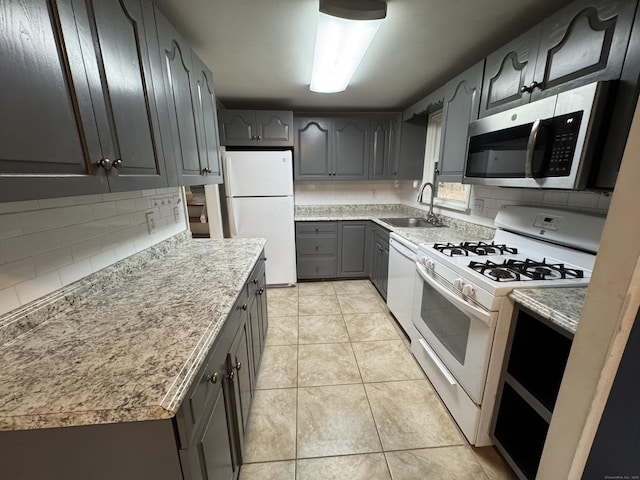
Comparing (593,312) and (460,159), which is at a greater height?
(460,159)

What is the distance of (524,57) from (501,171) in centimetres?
58

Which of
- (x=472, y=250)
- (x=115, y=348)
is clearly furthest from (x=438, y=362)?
(x=115, y=348)

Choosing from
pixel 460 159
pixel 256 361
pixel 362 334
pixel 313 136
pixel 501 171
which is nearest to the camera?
pixel 501 171

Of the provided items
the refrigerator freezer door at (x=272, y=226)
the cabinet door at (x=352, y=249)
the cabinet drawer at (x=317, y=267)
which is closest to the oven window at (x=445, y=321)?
the cabinet door at (x=352, y=249)

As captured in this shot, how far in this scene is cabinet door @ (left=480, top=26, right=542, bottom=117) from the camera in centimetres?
129

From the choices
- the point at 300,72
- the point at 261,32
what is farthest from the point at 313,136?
the point at 261,32

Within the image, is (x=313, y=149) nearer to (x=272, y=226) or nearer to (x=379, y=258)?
(x=272, y=226)

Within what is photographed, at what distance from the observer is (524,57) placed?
132 centimetres

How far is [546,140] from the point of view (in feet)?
3.78

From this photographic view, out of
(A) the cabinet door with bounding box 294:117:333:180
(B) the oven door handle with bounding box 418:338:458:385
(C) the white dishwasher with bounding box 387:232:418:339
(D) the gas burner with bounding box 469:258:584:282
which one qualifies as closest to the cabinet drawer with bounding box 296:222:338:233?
(A) the cabinet door with bounding box 294:117:333:180

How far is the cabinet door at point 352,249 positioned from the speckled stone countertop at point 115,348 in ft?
6.71

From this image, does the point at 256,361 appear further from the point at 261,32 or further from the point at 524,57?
the point at 524,57

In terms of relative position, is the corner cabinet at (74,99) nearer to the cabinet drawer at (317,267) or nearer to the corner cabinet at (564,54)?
the corner cabinet at (564,54)

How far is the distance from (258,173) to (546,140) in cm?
245
